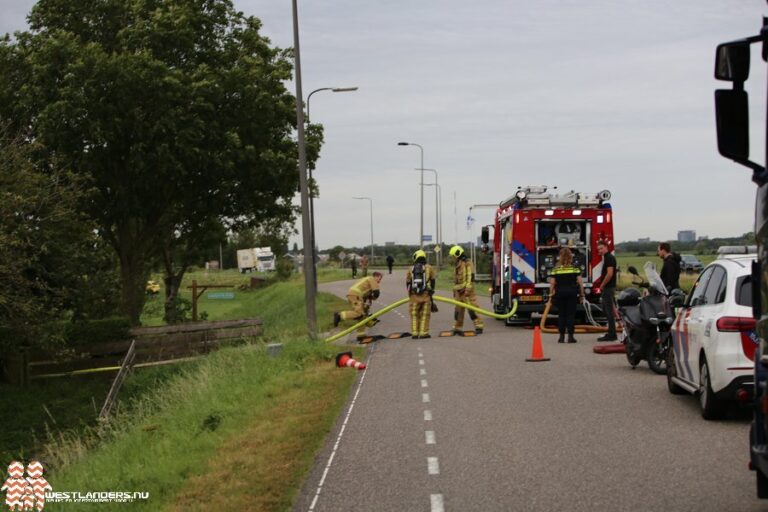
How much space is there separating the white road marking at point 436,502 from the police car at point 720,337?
3.38 metres

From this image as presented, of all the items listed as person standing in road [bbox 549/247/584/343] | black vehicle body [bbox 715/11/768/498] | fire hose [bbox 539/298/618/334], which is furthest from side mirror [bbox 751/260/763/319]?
fire hose [bbox 539/298/618/334]

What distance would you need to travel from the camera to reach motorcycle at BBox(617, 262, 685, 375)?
13570 millimetres

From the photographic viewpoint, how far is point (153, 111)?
2803 cm

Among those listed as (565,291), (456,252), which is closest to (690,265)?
(456,252)

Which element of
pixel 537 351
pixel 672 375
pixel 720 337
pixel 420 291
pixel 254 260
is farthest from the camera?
pixel 254 260

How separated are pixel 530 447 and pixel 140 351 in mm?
21052

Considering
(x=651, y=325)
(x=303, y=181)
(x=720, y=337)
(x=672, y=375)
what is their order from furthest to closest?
(x=303, y=181)
(x=651, y=325)
(x=672, y=375)
(x=720, y=337)

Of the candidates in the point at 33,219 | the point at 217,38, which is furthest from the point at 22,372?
the point at 217,38

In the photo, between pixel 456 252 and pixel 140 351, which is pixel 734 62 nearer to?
pixel 456 252

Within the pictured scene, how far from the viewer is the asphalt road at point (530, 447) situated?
7301mm

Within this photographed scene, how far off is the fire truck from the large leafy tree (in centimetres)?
929

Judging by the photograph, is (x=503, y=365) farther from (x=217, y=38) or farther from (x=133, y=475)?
(x=217, y=38)

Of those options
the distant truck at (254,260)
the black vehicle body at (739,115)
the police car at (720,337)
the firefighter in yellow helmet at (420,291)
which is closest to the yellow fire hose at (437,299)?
the firefighter in yellow helmet at (420,291)

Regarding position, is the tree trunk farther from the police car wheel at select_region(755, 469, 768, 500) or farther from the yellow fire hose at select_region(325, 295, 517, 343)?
the police car wheel at select_region(755, 469, 768, 500)
